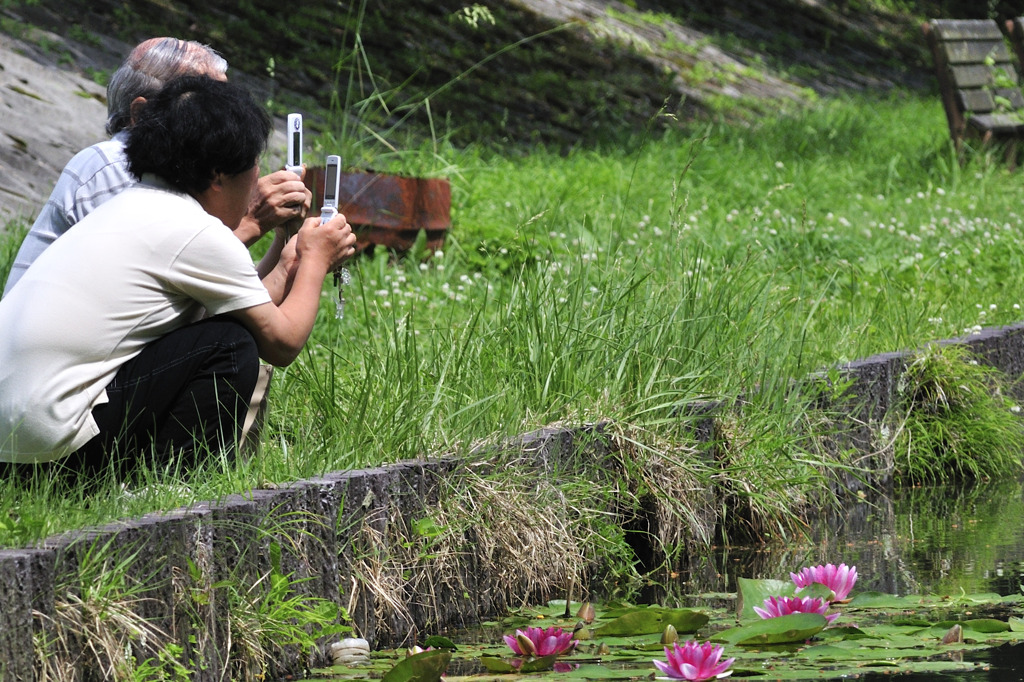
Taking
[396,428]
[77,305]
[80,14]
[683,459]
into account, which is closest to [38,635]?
[77,305]

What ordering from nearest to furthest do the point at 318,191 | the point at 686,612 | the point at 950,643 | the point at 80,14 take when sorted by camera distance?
1. the point at 950,643
2. the point at 686,612
3. the point at 318,191
4. the point at 80,14

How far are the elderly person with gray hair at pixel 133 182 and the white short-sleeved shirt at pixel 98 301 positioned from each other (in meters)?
0.48

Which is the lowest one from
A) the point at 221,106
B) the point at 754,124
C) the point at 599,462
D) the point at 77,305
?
the point at 754,124

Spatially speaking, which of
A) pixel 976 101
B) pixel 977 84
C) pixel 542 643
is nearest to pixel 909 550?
pixel 542 643

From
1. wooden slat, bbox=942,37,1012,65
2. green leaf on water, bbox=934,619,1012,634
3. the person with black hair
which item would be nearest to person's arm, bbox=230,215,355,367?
the person with black hair

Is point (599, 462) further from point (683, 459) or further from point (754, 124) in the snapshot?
point (754, 124)

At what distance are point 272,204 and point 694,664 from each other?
6.01 feet

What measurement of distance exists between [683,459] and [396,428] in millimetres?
943

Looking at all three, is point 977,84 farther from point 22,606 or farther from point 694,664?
point 22,606

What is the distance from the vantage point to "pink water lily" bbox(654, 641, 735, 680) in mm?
2436

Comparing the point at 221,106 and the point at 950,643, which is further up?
the point at 221,106

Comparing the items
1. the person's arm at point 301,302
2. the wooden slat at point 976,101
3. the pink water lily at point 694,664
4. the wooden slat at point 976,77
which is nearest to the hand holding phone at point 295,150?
the person's arm at point 301,302

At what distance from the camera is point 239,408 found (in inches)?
129

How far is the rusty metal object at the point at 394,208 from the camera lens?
656cm
